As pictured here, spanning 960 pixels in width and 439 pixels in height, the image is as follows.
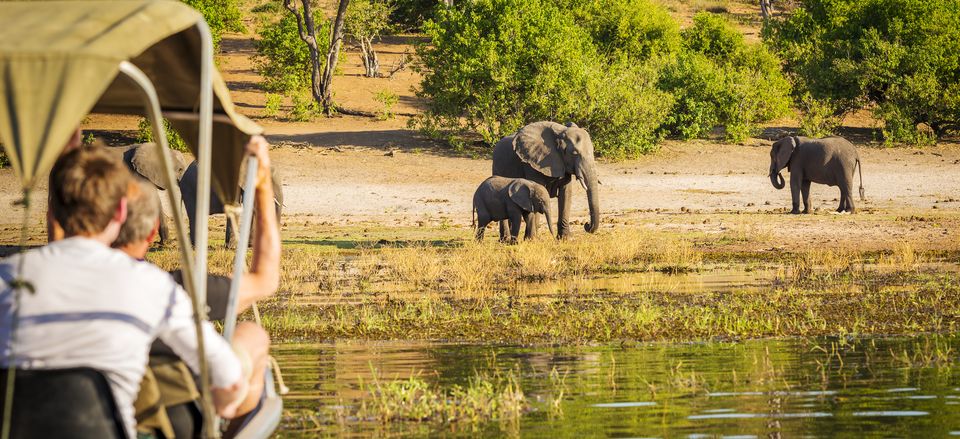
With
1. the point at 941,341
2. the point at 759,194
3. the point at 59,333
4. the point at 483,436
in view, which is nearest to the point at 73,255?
the point at 59,333

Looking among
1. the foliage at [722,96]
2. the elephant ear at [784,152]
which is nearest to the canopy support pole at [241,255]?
the elephant ear at [784,152]

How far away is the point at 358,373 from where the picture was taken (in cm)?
964

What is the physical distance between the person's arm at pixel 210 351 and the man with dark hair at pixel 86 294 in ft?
0.32

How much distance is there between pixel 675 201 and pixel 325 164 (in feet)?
24.3

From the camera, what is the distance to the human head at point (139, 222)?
498cm

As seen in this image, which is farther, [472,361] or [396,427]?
[472,361]

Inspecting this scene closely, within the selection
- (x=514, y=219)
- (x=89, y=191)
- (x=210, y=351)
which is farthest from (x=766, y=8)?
(x=89, y=191)

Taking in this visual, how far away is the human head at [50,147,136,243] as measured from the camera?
4.77 meters

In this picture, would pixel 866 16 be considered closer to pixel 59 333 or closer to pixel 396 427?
pixel 396 427

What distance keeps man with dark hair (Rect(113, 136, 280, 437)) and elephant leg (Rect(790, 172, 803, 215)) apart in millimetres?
20268

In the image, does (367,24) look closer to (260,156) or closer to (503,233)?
(503,233)

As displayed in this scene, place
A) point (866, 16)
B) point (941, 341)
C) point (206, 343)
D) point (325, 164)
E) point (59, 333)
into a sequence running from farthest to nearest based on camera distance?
point (866, 16), point (325, 164), point (941, 341), point (206, 343), point (59, 333)

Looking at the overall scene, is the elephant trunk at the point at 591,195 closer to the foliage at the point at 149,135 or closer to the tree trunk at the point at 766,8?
the foliage at the point at 149,135

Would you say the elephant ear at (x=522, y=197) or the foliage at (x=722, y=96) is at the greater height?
the elephant ear at (x=522, y=197)
